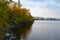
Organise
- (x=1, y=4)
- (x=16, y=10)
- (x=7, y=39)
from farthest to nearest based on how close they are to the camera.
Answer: (x=16, y=10) < (x=1, y=4) < (x=7, y=39)

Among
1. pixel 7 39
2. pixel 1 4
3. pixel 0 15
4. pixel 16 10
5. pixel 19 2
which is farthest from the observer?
pixel 19 2

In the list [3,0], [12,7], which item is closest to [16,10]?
[12,7]

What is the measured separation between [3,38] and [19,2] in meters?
52.8

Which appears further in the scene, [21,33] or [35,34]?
[35,34]

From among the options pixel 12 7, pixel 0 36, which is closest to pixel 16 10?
pixel 12 7

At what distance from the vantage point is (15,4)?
7344 cm

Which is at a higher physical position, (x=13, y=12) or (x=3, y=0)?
(x=3, y=0)

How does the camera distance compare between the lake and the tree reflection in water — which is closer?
the tree reflection in water

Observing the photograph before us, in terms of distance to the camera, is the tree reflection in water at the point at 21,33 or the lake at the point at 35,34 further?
the lake at the point at 35,34

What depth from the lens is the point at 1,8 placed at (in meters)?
43.5

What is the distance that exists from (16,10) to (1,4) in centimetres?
2453

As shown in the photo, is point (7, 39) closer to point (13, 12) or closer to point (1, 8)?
point (1, 8)

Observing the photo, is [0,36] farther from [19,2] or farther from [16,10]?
[19,2]

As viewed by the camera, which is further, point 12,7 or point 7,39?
point 12,7
